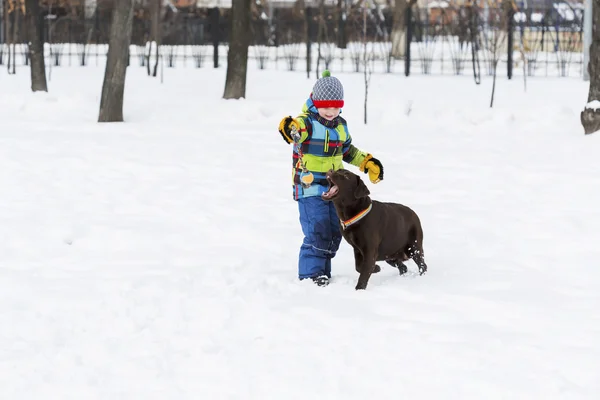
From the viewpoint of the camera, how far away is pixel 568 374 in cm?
459

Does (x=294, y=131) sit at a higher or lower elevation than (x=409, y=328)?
higher

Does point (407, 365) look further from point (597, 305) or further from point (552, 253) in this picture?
point (552, 253)

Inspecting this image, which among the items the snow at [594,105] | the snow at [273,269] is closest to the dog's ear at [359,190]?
the snow at [273,269]

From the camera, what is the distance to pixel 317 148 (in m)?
6.33

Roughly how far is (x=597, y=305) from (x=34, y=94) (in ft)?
43.1

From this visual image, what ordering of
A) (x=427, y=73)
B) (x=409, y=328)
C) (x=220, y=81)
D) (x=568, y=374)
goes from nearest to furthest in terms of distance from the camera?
(x=568, y=374) < (x=409, y=328) < (x=220, y=81) < (x=427, y=73)

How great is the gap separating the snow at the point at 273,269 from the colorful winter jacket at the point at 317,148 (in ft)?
2.18

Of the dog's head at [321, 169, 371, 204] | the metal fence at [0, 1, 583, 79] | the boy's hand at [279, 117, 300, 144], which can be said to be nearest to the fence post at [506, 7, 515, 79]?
the metal fence at [0, 1, 583, 79]

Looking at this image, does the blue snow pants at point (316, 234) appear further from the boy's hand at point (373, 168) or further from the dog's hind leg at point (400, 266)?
the dog's hind leg at point (400, 266)

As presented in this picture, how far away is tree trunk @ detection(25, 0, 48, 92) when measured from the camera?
703 inches

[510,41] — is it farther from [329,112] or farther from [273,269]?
[329,112]

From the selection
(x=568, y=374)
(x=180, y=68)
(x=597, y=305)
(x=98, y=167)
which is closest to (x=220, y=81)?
(x=180, y=68)

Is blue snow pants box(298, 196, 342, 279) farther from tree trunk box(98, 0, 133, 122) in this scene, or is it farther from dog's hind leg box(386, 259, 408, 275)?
tree trunk box(98, 0, 133, 122)

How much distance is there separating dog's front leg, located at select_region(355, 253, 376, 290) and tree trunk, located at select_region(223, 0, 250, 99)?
1089 cm
